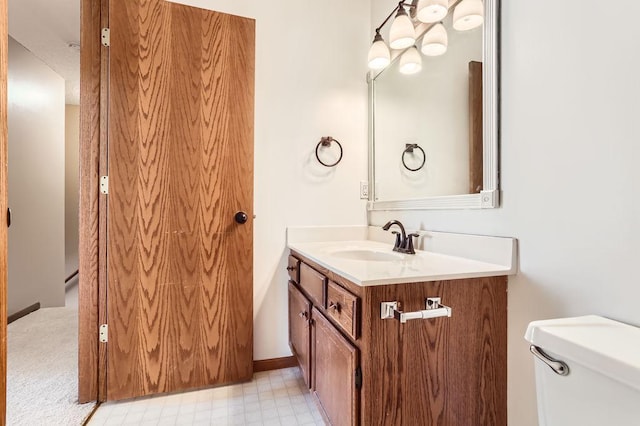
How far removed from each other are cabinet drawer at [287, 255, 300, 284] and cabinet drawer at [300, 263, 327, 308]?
0.08 metres

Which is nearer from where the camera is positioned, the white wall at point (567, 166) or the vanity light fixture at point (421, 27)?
the white wall at point (567, 166)

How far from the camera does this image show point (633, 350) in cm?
60

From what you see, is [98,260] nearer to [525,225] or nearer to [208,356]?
[208,356]

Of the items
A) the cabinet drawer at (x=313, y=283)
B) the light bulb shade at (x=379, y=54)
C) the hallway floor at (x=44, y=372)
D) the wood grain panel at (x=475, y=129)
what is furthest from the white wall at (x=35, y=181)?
the wood grain panel at (x=475, y=129)

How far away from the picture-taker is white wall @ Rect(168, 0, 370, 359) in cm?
190

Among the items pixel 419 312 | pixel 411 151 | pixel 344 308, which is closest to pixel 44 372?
pixel 344 308

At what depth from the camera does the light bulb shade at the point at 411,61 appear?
5.23ft

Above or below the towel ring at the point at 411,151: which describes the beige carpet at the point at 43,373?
below

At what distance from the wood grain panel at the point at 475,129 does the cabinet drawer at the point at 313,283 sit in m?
0.70

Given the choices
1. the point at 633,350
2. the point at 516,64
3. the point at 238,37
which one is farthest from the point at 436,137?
the point at 238,37

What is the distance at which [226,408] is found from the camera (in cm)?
151

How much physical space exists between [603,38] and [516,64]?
26 cm

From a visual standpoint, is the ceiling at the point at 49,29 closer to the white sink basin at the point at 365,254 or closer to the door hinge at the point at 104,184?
the door hinge at the point at 104,184

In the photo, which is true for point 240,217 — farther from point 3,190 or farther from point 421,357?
point 421,357
